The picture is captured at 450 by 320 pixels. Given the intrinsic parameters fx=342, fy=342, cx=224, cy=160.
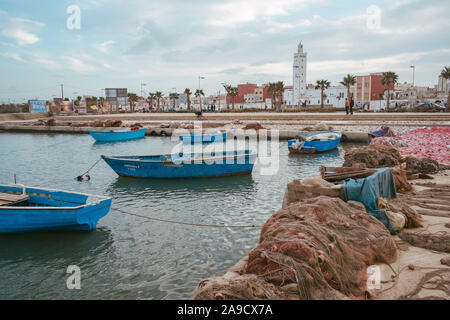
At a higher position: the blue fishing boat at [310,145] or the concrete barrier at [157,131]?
the concrete barrier at [157,131]

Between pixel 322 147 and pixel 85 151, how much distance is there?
19.5 metres

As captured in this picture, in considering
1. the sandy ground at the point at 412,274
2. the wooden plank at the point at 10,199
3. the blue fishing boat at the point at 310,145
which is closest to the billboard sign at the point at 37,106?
the blue fishing boat at the point at 310,145

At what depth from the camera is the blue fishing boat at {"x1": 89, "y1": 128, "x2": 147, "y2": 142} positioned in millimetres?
35812

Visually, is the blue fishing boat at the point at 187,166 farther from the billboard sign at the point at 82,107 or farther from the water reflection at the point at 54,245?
the billboard sign at the point at 82,107

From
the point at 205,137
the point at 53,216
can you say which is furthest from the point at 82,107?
the point at 53,216

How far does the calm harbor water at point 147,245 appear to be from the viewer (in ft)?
22.2

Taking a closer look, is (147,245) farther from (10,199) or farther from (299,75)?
(299,75)

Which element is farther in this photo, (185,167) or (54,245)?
(185,167)

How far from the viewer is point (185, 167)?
16.2m

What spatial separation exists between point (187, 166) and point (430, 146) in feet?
42.2
